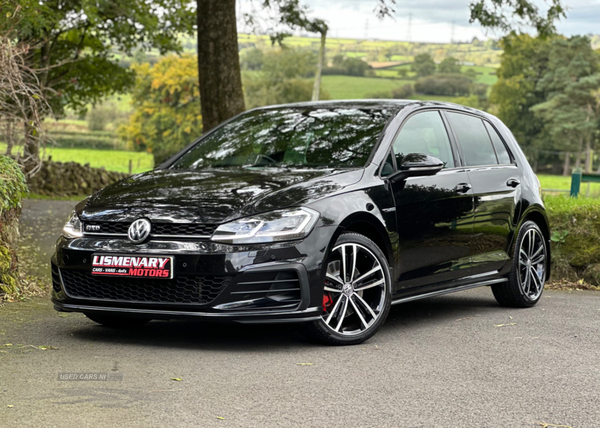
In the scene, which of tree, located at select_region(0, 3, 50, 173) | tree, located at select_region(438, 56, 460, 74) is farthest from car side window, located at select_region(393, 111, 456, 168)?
tree, located at select_region(438, 56, 460, 74)

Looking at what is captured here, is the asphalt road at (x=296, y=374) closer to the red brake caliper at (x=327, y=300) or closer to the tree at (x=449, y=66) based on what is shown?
the red brake caliper at (x=327, y=300)

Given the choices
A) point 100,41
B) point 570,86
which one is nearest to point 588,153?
point 570,86

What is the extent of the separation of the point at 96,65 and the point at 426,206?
21.1 metres

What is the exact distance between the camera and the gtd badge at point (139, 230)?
17.9ft

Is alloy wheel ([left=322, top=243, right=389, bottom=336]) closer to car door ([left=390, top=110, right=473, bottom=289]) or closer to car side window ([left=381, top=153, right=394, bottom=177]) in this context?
car door ([left=390, top=110, right=473, bottom=289])

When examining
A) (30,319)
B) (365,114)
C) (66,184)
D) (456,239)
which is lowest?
(66,184)

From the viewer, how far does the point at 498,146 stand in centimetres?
798

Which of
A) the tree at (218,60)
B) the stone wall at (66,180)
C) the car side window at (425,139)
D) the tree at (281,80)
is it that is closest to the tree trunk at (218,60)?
the tree at (218,60)

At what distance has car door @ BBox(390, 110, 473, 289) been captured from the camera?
20.8 ft

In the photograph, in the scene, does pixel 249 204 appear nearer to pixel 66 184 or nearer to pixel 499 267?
pixel 499 267

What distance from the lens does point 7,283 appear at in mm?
7609

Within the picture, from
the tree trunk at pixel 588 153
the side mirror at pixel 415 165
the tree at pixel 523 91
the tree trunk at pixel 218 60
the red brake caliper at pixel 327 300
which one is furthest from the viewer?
the tree trunk at pixel 588 153

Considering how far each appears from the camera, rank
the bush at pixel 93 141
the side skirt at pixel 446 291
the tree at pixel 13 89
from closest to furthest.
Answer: the side skirt at pixel 446 291
the tree at pixel 13 89
the bush at pixel 93 141

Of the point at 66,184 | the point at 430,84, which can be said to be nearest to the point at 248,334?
the point at 66,184
